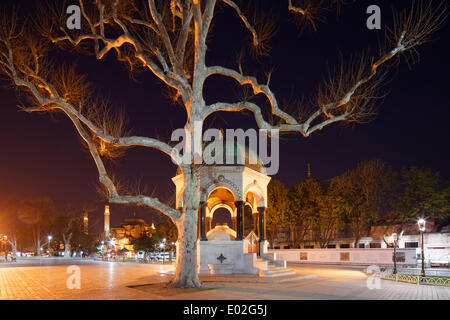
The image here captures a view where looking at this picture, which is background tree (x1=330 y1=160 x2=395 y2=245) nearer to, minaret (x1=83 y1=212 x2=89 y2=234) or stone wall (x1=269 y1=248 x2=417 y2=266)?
stone wall (x1=269 y1=248 x2=417 y2=266)

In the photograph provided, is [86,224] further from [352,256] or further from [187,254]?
[187,254]

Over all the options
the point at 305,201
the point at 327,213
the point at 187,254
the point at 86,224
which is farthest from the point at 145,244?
the point at 187,254

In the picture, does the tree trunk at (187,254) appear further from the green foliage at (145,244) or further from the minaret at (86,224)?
the minaret at (86,224)

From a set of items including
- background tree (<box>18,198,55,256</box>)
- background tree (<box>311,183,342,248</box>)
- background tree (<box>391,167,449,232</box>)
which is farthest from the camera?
background tree (<box>18,198,55,256</box>)

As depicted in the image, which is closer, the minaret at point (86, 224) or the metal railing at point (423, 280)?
the metal railing at point (423, 280)

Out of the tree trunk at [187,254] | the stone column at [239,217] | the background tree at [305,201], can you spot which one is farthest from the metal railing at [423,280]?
the background tree at [305,201]

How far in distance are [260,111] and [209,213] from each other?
11273mm

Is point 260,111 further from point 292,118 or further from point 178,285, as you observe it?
point 178,285
